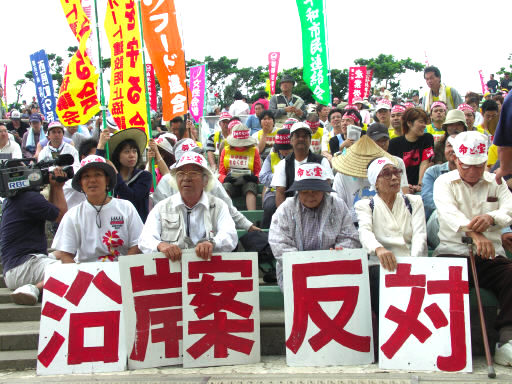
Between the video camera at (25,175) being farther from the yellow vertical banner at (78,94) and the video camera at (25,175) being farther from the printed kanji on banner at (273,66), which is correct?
the printed kanji on banner at (273,66)

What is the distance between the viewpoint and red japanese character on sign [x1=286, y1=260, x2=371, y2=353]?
13.3 feet

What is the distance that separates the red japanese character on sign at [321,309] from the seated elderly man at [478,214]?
0.91 m

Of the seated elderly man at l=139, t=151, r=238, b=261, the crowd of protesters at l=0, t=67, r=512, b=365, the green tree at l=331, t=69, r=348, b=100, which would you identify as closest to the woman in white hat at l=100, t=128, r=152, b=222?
the crowd of protesters at l=0, t=67, r=512, b=365

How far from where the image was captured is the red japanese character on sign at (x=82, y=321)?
162 inches

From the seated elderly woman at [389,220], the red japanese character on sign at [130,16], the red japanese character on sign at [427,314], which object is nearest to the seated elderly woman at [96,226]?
the seated elderly woman at [389,220]

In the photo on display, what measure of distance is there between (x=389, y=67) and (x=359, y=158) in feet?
137

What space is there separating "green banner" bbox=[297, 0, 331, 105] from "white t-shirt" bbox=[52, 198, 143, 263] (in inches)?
265

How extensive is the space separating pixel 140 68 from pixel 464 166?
14.1 ft

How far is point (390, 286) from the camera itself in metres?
4.03

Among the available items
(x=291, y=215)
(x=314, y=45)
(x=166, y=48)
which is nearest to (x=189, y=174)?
(x=291, y=215)

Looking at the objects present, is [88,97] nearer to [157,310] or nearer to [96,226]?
[96,226]

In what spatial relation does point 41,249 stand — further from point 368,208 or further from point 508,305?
point 508,305

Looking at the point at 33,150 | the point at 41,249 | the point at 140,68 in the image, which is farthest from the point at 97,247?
the point at 33,150

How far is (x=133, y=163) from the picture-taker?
593 cm
